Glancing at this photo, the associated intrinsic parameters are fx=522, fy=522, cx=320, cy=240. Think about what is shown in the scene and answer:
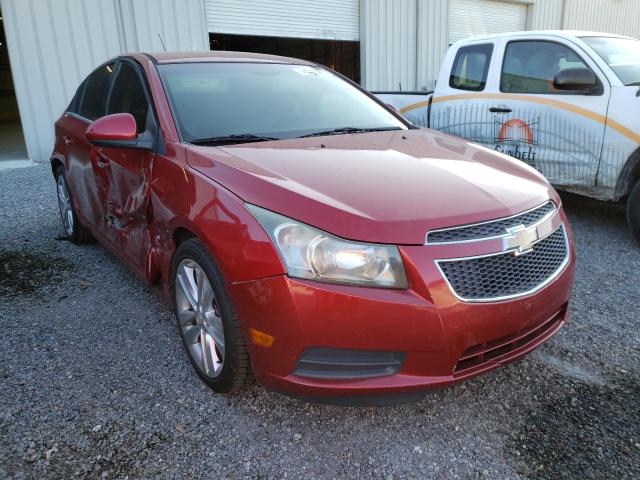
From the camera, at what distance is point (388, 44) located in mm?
11484

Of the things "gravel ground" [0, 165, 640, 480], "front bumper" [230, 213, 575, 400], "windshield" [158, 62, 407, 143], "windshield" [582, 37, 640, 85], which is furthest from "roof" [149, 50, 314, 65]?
"windshield" [582, 37, 640, 85]

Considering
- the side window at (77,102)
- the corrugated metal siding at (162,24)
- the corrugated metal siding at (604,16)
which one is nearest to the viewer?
the side window at (77,102)

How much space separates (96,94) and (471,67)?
3823mm

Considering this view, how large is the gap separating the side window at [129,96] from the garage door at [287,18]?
6.35 meters

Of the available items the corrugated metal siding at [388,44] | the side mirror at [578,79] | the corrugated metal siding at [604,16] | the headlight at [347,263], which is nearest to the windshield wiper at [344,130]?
the headlight at [347,263]

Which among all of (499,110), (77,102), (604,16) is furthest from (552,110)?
(604,16)

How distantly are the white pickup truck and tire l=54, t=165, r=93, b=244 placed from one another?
3.77 meters

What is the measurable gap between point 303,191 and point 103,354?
1597mm

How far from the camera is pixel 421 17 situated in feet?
38.6

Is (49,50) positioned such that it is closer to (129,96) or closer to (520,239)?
(129,96)

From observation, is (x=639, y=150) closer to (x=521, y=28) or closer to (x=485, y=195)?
(x=485, y=195)

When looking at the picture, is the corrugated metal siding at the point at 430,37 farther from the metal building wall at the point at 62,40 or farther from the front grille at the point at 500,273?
the front grille at the point at 500,273

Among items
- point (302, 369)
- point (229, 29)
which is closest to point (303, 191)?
point (302, 369)

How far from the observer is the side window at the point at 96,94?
3.71m
